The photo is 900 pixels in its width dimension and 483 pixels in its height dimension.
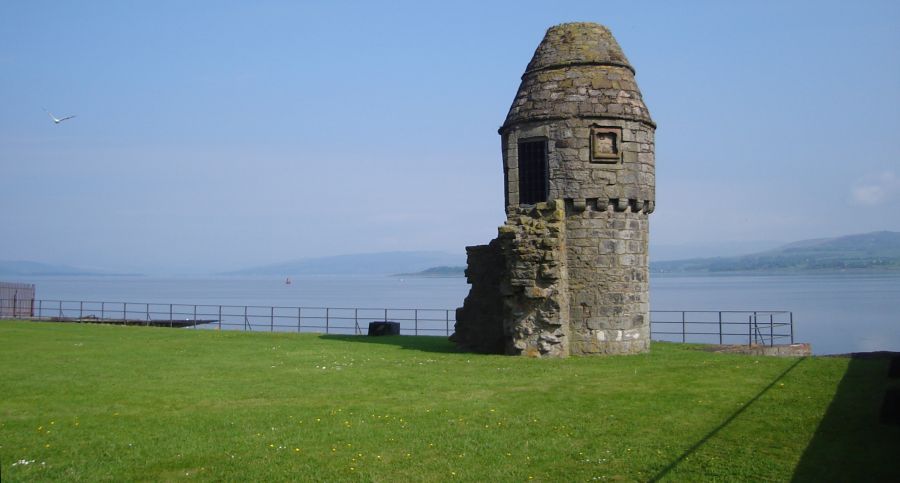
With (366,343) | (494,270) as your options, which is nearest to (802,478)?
(494,270)

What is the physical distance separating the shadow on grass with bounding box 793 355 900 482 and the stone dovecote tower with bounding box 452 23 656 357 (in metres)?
7.41

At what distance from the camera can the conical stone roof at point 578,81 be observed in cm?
2186

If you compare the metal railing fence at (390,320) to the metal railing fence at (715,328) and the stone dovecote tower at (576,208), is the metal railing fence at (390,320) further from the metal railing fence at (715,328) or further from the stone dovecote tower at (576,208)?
the stone dovecote tower at (576,208)

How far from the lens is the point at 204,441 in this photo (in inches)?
449

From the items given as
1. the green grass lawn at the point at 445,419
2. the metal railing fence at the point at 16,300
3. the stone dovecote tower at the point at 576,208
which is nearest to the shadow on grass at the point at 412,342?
the stone dovecote tower at the point at 576,208

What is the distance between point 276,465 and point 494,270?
1365cm

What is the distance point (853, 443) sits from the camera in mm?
10758

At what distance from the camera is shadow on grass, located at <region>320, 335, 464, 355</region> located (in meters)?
23.7

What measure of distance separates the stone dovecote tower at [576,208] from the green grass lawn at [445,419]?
1.51m

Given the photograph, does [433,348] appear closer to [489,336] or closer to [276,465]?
[489,336]

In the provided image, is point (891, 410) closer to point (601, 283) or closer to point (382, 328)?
point (601, 283)

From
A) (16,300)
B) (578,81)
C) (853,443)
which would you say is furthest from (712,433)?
(16,300)

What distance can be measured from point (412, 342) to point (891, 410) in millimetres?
16632

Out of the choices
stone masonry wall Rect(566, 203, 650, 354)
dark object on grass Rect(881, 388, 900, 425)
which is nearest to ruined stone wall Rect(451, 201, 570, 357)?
stone masonry wall Rect(566, 203, 650, 354)
